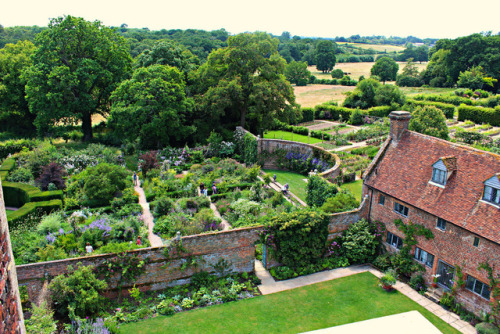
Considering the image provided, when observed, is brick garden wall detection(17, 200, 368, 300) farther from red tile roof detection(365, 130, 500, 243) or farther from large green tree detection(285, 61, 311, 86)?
large green tree detection(285, 61, 311, 86)

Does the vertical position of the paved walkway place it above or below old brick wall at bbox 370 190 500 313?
below

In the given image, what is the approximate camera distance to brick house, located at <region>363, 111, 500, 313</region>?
16.4 m

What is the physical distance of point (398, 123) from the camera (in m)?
21.6

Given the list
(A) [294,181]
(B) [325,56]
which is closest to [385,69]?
(B) [325,56]

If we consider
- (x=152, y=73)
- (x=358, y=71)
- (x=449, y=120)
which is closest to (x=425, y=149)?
(x=152, y=73)

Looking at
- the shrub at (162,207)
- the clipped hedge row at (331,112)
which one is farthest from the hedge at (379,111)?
the shrub at (162,207)

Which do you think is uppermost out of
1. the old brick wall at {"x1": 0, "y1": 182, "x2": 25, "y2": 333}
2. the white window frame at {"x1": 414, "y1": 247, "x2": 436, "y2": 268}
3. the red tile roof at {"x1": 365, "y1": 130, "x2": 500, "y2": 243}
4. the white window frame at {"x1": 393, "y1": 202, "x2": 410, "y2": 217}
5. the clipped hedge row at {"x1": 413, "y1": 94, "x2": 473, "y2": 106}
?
the old brick wall at {"x1": 0, "y1": 182, "x2": 25, "y2": 333}

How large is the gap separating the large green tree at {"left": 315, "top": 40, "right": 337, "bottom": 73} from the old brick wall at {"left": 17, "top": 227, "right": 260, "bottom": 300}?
10843cm

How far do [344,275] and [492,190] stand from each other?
801 centimetres

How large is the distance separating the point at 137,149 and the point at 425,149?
91.9 feet

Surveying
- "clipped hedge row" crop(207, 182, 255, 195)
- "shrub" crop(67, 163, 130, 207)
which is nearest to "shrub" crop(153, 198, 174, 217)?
"shrub" crop(67, 163, 130, 207)

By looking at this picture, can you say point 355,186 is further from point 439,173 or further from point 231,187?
point 439,173

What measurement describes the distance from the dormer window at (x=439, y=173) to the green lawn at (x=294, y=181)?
11251mm

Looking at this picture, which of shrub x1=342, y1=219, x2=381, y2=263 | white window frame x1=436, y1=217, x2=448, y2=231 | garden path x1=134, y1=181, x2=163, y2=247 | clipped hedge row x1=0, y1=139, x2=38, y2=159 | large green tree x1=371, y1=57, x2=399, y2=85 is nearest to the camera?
white window frame x1=436, y1=217, x2=448, y2=231
